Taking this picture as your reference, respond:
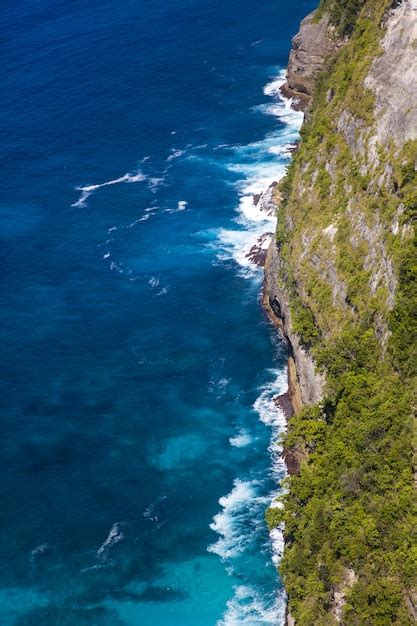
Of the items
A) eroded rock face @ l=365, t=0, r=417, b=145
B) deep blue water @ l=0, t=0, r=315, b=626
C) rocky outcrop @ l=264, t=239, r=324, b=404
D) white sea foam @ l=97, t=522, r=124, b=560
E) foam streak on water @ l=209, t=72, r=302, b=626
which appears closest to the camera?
foam streak on water @ l=209, t=72, r=302, b=626

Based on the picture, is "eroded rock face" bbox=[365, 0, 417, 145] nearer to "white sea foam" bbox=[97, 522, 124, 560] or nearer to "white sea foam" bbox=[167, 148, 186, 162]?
"white sea foam" bbox=[97, 522, 124, 560]

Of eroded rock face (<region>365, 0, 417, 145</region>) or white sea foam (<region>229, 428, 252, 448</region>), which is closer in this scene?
eroded rock face (<region>365, 0, 417, 145</region>)

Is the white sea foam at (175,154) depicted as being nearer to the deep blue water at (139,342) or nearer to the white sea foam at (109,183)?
the deep blue water at (139,342)

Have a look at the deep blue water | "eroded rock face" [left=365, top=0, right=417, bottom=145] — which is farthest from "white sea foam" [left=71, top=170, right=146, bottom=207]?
"eroded rock face" [left=365, top=0, right=417, bottom=145]

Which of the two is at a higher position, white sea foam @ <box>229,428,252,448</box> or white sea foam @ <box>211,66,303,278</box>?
white sea foam @ <box>211,66,303,278</box>

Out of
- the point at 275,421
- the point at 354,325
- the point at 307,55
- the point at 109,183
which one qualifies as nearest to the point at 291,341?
the point at 275,421
